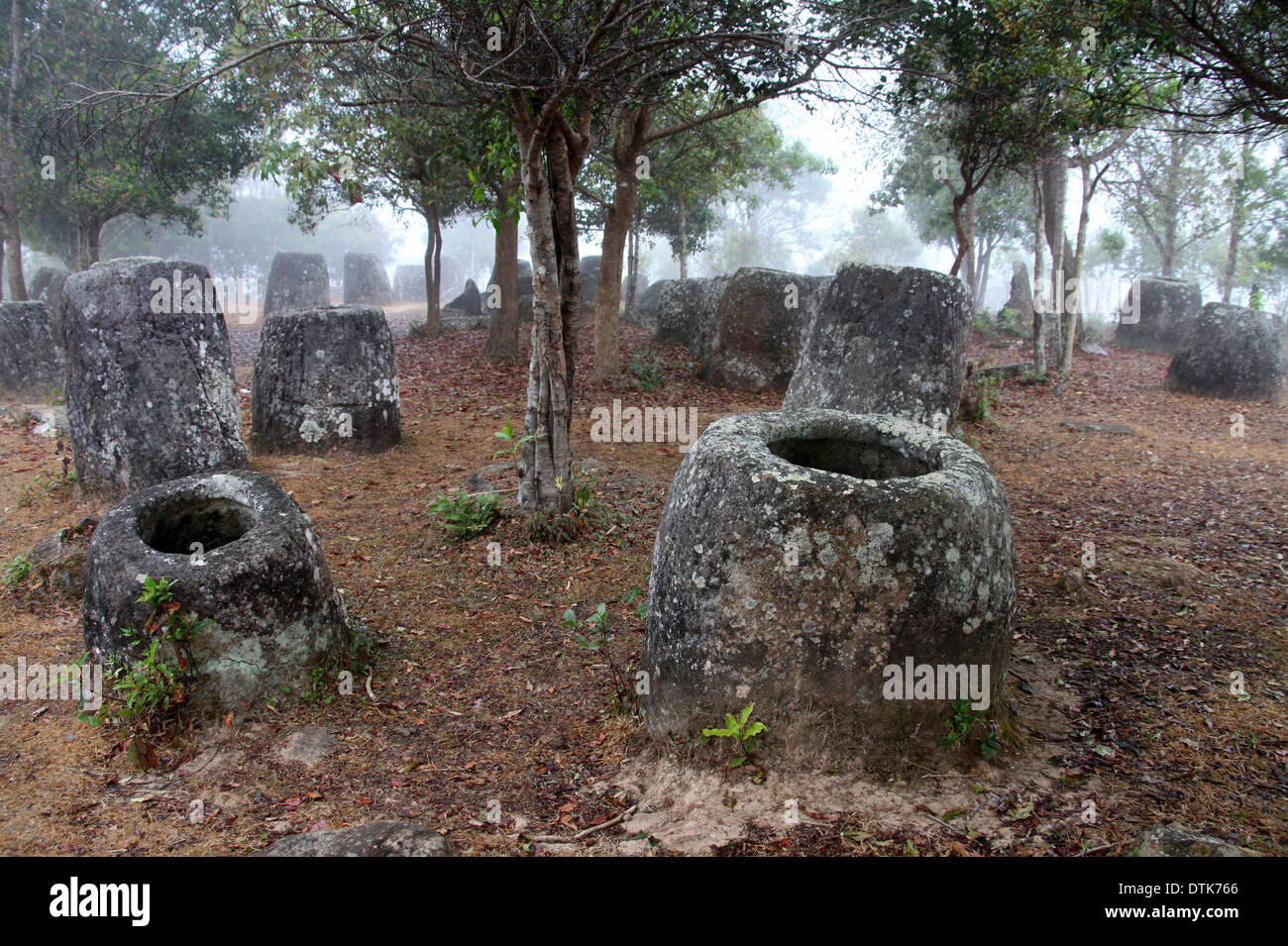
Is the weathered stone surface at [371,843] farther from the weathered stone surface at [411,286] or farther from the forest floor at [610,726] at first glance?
the weathered stone surface at [411,286]

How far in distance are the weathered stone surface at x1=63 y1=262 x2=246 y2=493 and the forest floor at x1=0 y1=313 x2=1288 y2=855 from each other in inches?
23.9

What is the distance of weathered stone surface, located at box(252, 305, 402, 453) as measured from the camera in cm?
807

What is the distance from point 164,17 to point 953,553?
18.7 meters

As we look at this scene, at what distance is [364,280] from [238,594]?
2802cm

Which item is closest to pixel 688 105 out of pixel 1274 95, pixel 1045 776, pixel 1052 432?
pixel 1052 432

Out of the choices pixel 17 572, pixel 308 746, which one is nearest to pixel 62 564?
pixel 17 572

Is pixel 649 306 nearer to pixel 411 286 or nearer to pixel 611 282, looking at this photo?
pixel 611 282

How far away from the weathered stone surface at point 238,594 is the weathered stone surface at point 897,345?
5479 millimetres

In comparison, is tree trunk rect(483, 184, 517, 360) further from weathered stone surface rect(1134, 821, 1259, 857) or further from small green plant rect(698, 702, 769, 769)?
weathered stone surface rect(1134, 821, 1259, 857)

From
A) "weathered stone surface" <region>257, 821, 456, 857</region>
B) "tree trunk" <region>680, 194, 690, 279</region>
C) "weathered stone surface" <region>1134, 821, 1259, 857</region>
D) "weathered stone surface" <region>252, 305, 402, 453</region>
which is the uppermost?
"tree trunk" <region>680, 194, 690, 279</region>

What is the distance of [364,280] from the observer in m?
29.5

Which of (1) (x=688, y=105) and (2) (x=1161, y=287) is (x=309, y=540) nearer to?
(1) (x=688, y=105)

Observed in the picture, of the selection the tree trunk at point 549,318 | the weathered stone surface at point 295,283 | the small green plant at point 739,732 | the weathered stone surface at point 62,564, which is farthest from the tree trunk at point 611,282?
the weathered stone surface at point 295,283

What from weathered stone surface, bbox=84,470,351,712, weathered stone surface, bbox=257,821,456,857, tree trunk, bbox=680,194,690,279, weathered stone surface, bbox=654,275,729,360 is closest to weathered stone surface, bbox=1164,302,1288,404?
weathered stone surface, bbox=654,275,729,360
